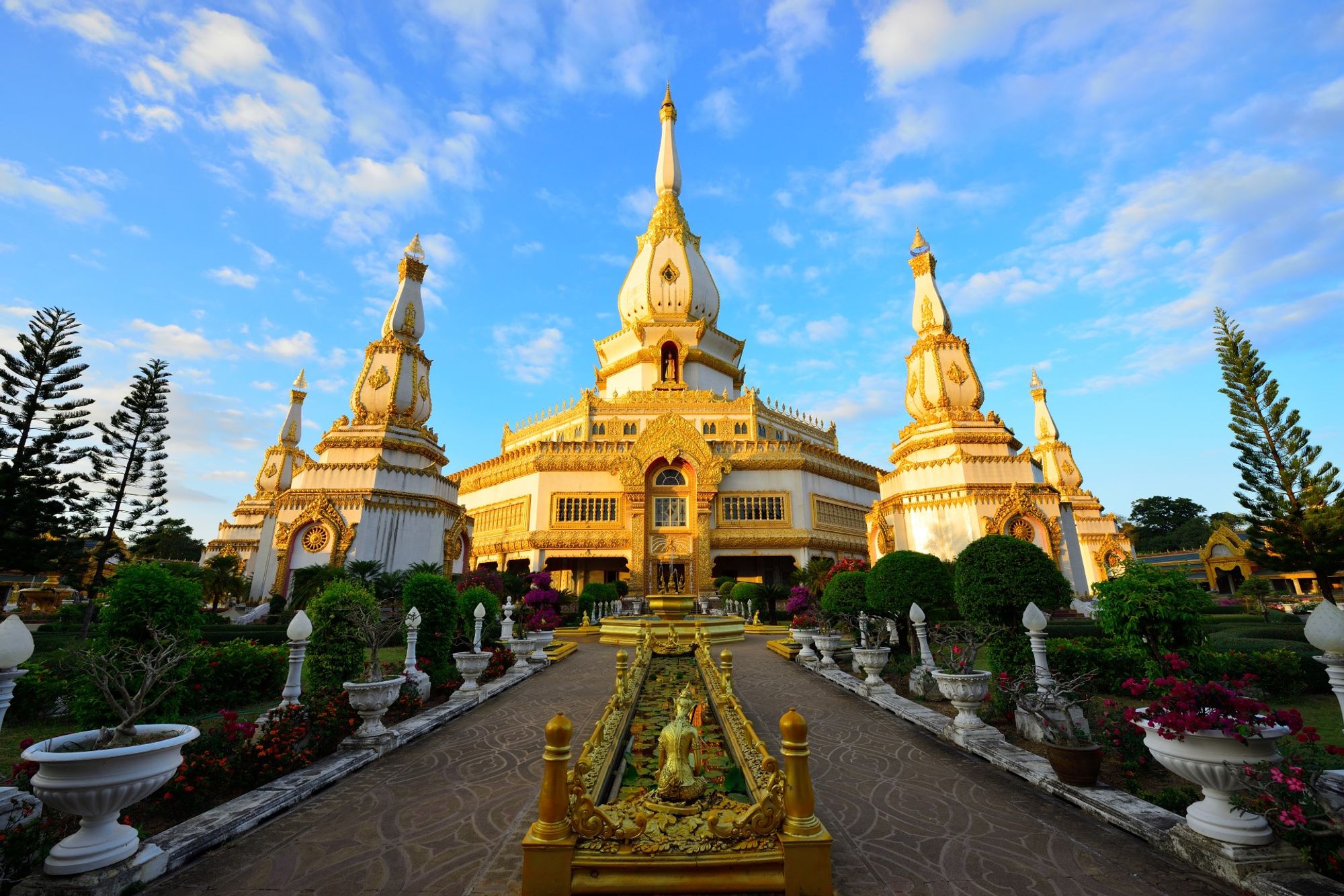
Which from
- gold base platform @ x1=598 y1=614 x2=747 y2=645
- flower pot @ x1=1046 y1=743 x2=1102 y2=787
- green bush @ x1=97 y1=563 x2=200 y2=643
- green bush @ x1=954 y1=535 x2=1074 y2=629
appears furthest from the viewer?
gold base platform @ x1=598 y1=614 x2=747 y2=645

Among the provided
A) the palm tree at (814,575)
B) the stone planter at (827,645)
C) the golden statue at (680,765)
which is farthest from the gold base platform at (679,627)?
the golden statue at (680,765)

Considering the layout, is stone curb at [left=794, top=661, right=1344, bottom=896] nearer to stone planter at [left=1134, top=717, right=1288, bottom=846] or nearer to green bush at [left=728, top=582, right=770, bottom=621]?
stone planter at [left=1134, top=717, right=1288, bottom=846]

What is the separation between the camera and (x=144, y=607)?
7.25 metres

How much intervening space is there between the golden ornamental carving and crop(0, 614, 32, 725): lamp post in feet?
74.9

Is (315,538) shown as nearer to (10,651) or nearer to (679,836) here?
(10,651)

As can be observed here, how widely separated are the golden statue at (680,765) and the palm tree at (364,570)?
20.7m

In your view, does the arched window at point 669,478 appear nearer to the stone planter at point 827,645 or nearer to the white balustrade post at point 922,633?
the stone planter at point 827,645

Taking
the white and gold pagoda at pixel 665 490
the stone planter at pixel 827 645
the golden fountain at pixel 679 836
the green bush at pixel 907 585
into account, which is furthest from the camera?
the white and gold pagoda at pixel 665 490

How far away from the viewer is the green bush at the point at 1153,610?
6.38 metres

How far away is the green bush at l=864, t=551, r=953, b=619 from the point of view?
1204cm

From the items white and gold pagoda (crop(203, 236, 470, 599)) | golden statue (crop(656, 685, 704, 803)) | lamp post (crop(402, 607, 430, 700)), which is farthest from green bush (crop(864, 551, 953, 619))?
white and gold pagoda (crop(203, 236, 470, 599))

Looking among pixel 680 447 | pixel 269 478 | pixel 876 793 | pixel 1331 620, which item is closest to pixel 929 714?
pixel 876 793

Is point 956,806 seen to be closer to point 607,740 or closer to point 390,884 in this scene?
point 607,740

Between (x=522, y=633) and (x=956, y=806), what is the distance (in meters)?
12.3
